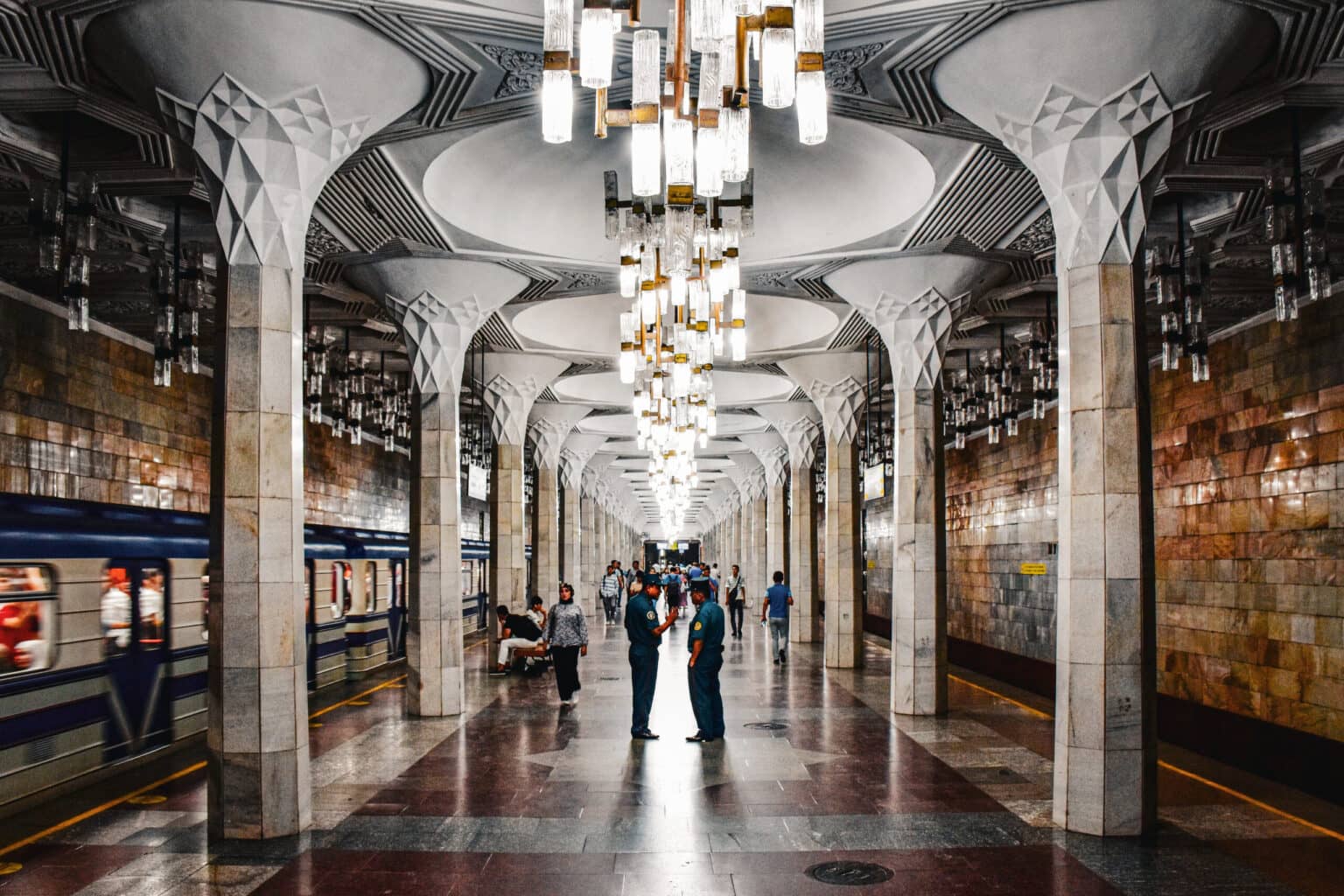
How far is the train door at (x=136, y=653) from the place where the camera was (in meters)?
9.58

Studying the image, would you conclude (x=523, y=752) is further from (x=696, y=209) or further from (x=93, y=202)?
(x=93, y=202)

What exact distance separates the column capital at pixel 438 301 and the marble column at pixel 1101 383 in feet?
23.4

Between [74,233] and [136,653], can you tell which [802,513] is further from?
[74,233]

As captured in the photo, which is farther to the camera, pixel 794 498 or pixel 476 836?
pixel 794 498

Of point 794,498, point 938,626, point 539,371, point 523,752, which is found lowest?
point 523,752

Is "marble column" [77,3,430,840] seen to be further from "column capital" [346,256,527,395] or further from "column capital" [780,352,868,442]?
"column capital" [780,352,868,442]

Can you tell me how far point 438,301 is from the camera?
530 inches

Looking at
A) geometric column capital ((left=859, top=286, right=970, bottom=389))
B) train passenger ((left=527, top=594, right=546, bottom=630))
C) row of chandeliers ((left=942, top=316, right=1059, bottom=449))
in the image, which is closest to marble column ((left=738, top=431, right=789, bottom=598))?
row of chandeliers ((left=942, top=316, right=1059, bottom=449))

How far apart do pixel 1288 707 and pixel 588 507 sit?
125 feet

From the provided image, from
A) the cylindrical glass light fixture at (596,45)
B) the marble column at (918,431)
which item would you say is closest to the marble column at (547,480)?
the marble column at (918,431)

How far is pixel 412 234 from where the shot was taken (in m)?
11.8

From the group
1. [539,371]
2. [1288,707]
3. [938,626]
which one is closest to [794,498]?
[539,371]

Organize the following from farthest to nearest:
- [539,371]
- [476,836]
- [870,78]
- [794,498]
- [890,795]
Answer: [794,498], [539,371], [890,795], [870,78], [476,836]

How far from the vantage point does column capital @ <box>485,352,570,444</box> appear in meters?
19.6
